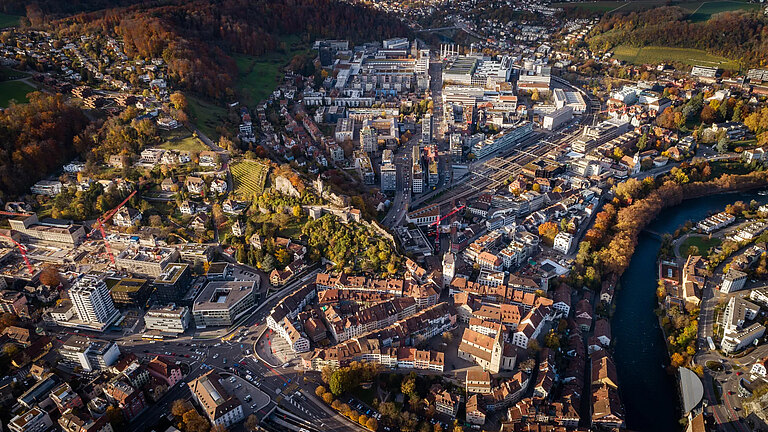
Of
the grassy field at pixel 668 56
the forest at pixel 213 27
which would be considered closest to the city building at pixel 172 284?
the forest at pixel 213 27

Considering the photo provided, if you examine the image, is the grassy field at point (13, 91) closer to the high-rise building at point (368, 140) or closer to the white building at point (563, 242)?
the high-rise building at point (368, 140)

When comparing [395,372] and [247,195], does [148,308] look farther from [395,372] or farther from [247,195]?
[395,372]

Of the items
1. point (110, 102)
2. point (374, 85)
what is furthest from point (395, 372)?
point (374, 85)

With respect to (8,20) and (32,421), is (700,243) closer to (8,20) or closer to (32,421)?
(32,421)

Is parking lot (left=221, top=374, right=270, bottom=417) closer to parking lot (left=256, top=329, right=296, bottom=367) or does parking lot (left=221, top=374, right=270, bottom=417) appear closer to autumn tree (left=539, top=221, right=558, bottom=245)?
parking lot (left=256, top=329, right=296, bottom=367)

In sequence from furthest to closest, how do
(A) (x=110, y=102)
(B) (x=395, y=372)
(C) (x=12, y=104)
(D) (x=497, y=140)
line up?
(D) (x=497, y=140), (A) (x=110, y=102), (C) (x=12, y=104), (B) (x=395, y=372)

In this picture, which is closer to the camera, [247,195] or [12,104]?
[247,195]
